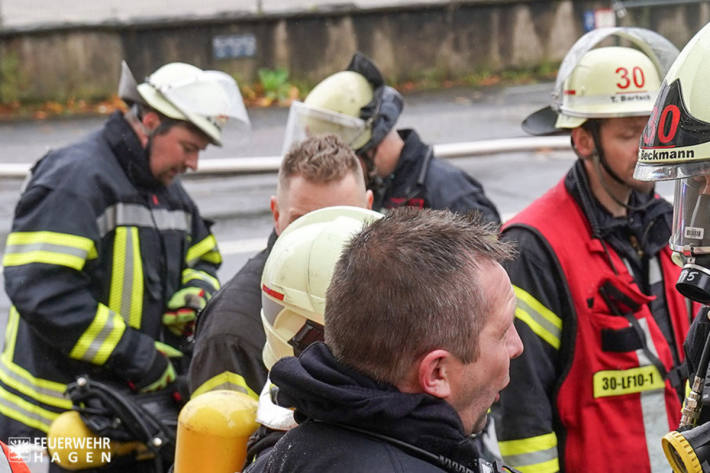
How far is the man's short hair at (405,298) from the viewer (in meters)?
1.95

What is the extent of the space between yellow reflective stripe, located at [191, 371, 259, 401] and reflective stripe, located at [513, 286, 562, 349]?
840 mm

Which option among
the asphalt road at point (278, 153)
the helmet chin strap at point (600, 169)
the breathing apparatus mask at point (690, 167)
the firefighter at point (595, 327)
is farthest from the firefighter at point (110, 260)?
the asphalt road at point (278, 153)

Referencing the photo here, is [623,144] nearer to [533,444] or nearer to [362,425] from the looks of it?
[533,444]

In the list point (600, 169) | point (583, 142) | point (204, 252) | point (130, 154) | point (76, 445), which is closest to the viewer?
point (600, 169)

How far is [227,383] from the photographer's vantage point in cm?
320

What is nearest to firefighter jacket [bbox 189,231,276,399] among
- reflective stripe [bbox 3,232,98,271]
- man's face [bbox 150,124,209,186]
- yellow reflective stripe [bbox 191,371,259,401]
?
yellow reflective stripe [bbox 191,371,259,401]

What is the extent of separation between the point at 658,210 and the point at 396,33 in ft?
43.1

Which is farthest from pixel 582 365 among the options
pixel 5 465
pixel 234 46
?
pixel 234 46

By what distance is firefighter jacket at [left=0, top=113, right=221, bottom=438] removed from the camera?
4.25m

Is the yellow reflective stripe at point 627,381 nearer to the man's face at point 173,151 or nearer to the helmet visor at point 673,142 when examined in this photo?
the helmet visor at point 673,142

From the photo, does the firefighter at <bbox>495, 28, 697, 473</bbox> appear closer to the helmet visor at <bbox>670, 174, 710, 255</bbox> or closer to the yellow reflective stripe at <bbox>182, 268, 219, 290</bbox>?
the helmet visor at <bbox>670, 174, 710, 255</bbox>

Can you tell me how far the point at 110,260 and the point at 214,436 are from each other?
1.93m

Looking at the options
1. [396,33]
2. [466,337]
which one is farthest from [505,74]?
[466,337]

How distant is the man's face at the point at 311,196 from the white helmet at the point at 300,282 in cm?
62
